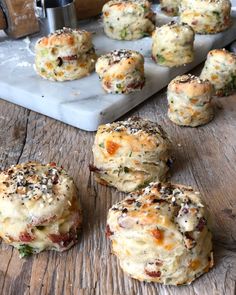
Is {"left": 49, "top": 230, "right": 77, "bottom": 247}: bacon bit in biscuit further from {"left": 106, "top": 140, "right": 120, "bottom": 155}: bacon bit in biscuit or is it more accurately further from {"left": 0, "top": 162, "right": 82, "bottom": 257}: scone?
{"left": 106, "top": 140, "right": 120, "bottom": 155}: bacon bit in biscuit

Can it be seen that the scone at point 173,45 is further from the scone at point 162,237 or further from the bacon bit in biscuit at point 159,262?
the bacon bit in biscuit at point 159,262

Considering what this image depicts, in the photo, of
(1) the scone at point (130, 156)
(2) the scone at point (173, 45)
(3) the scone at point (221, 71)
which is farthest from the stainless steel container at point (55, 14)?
(1) the scone at point (130, 156)

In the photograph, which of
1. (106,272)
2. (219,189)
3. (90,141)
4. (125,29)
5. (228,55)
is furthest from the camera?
(125,29)

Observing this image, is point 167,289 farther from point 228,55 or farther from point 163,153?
point 228,55

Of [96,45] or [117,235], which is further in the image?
[96,45]

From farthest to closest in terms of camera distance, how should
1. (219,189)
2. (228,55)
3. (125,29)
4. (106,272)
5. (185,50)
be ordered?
(125,29) < (185,50) < (228,55) < (219,189) < (106,272)

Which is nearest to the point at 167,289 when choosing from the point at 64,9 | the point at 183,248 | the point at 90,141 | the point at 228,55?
the point at 183,248

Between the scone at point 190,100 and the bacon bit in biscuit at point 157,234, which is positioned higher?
the bacon bit in biscuit at point 157,234

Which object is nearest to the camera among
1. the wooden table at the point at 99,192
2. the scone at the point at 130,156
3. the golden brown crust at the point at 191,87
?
the wooden table at the point at 99,192
